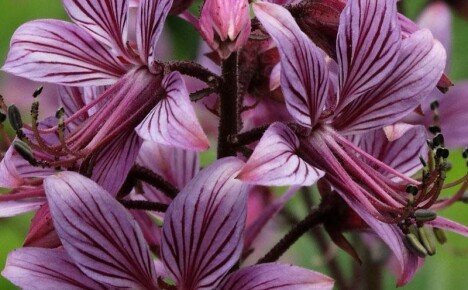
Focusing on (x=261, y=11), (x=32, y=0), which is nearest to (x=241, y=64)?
(x=261, y=11)

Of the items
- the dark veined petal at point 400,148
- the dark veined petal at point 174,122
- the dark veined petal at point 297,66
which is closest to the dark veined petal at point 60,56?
the dark veined petal at point 174,122

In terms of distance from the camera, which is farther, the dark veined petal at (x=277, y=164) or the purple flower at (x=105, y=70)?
the purple flower at (x=105, y=70)

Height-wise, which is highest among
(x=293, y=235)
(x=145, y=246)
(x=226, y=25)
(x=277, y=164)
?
(x=226, y=25)

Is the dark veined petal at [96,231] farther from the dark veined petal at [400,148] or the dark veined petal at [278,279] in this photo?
the dark veined petal at [400,148]

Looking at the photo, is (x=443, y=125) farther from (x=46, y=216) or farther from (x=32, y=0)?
(x=32, y=0)

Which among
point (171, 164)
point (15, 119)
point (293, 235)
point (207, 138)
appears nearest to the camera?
point (207, 138)

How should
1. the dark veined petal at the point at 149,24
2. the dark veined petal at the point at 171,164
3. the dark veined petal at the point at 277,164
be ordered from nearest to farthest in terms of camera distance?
the dark veined petal at the point at 277,164, the dark veined petal at the point at 149,24, the dark veined petal at the point at 171,164

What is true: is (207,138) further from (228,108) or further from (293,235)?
(293,235)

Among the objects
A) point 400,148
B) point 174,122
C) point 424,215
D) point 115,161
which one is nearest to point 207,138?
point 174,122

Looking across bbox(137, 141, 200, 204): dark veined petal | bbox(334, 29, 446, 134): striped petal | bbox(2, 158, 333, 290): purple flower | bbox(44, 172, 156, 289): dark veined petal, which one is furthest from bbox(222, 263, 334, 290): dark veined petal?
bbox(137, 141, 200, 204): dark veined petal
